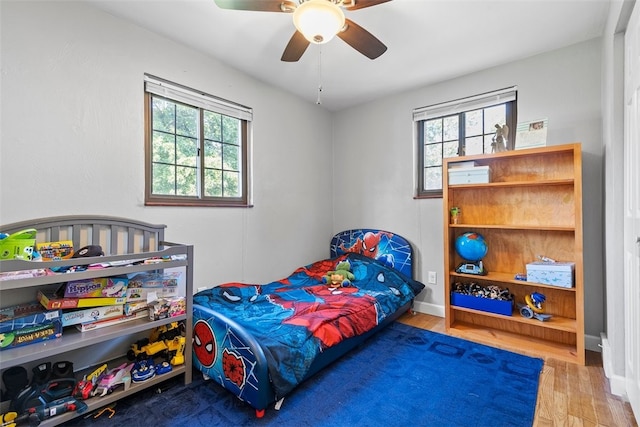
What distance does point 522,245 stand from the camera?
8.37 feet

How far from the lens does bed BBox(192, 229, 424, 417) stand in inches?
61.7

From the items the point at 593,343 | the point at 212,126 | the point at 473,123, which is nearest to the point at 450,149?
the point at 473,123

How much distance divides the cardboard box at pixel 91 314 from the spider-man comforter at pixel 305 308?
19.1 inches

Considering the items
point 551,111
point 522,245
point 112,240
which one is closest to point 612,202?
point 522,245

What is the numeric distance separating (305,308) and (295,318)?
0.71 feet

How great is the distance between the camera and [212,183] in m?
2.63

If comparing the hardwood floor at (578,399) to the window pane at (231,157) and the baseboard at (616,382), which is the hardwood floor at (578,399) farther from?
the window pane at (231,157)

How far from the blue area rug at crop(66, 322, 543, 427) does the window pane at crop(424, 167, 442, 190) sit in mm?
1625

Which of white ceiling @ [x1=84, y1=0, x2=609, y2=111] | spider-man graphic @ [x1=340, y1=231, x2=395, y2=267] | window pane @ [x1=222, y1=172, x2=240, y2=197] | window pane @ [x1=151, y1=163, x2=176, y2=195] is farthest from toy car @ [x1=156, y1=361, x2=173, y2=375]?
white ceiling @ [x1=84, y1=0, x2=609, y2=111]

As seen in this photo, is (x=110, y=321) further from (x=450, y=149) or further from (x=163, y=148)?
(x=450, y=149)

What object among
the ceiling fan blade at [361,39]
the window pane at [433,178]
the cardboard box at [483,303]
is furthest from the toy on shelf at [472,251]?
the ceiling fan blade at [361,39]

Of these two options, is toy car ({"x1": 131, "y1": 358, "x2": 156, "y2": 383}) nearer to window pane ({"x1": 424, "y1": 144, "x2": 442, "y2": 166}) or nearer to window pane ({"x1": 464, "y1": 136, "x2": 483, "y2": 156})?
window pane ({"x1": 424, "y1": 144, "x2": 442, "y2": 166})

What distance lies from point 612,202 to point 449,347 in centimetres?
147

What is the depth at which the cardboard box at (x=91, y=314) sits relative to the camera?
1.54 metres
